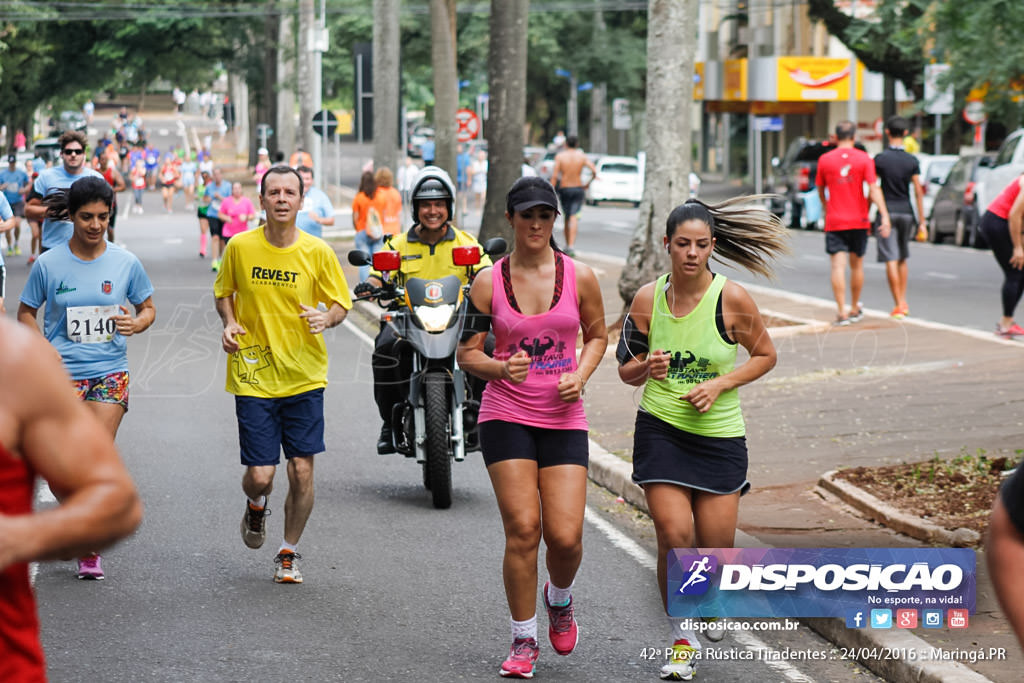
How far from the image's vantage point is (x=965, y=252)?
1124 inches

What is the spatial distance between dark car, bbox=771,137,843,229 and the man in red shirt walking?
20.7m

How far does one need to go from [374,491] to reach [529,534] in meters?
3.86

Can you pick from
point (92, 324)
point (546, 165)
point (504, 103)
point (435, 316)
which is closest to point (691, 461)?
point (92, 324)

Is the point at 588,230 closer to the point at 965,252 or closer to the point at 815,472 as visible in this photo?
the point at 965,252

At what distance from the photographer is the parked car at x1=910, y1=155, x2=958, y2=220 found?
109ft

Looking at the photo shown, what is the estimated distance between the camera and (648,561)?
7.64 meters

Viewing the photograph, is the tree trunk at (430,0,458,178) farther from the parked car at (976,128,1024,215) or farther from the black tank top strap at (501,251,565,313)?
the black tank top strap at (501,251,565,313)

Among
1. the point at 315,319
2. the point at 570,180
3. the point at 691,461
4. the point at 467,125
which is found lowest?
the point at 691,461

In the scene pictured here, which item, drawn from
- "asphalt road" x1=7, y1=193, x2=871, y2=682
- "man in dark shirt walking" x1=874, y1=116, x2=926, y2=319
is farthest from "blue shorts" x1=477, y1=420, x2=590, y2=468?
"man in dark shirt walking" x1=874, y1=116, x2=926, y2=319

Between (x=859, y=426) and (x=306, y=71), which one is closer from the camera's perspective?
(x=859, y=426)

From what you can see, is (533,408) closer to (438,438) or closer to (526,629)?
(526,629)

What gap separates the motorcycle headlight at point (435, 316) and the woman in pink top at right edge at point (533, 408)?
2706mm

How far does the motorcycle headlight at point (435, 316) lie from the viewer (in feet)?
28.6

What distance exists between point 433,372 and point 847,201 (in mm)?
7740
